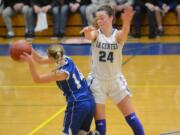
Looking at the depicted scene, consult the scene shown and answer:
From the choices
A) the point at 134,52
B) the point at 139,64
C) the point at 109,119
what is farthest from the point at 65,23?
the point at 109,119

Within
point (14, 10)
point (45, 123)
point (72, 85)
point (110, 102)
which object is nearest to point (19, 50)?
point (72, 85)

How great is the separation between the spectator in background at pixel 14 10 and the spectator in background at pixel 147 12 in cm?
331

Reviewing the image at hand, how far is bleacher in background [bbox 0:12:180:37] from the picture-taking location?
48.8 feet

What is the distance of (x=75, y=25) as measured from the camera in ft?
50.3

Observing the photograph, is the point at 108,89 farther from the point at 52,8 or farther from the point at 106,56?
the point at 52,8

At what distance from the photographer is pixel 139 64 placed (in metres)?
10.5

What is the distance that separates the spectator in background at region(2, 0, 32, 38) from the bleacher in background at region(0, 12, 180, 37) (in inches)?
15.8

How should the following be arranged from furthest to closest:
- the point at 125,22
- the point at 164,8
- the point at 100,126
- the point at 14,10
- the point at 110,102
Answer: the point at 14,10
the point at 164,8
the point at 110,102
the point at 100,126
the point at 125,22

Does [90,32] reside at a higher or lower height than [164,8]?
higher

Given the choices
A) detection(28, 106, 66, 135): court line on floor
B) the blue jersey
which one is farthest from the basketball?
detection(28, 106, 66, 135): court line on floor

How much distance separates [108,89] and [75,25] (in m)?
10.3

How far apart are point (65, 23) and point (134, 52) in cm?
346

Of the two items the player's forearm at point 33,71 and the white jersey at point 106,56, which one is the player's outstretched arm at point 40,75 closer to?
the player's forearm at point 33,71

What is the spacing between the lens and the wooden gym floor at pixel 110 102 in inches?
247
